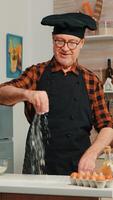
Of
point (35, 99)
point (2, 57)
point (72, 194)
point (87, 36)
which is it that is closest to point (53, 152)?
point (35, 99)

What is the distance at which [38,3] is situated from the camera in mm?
3984

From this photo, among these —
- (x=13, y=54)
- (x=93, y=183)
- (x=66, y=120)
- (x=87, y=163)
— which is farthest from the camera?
(x=13, y=54)

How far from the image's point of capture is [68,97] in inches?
79.7

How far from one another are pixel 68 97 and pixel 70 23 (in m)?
0.35

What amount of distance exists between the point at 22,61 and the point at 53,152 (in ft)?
6.13

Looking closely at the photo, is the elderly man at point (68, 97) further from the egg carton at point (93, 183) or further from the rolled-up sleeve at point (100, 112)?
the egg carton at point (93, 183)

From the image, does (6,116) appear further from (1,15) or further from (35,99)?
A: (35,99)

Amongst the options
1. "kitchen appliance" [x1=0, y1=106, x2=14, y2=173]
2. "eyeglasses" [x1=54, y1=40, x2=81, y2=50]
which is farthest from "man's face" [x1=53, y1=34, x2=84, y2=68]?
"kitchen appliance" [x1=0, y1=106, x2=14, y2=173]

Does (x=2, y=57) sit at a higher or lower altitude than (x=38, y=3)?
lower

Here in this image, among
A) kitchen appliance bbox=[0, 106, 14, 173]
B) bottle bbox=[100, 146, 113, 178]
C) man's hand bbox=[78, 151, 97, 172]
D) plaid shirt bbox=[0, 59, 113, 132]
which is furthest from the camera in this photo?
kitchen appliance bbox=[0, 106, 14, 173]

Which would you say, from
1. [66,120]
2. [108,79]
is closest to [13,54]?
Answer: [108,79]

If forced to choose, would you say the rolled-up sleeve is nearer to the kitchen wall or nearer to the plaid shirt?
the plaid shirt

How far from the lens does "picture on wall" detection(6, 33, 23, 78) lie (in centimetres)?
350

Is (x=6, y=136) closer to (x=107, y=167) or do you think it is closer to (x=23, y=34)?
(x=23, y=34)
